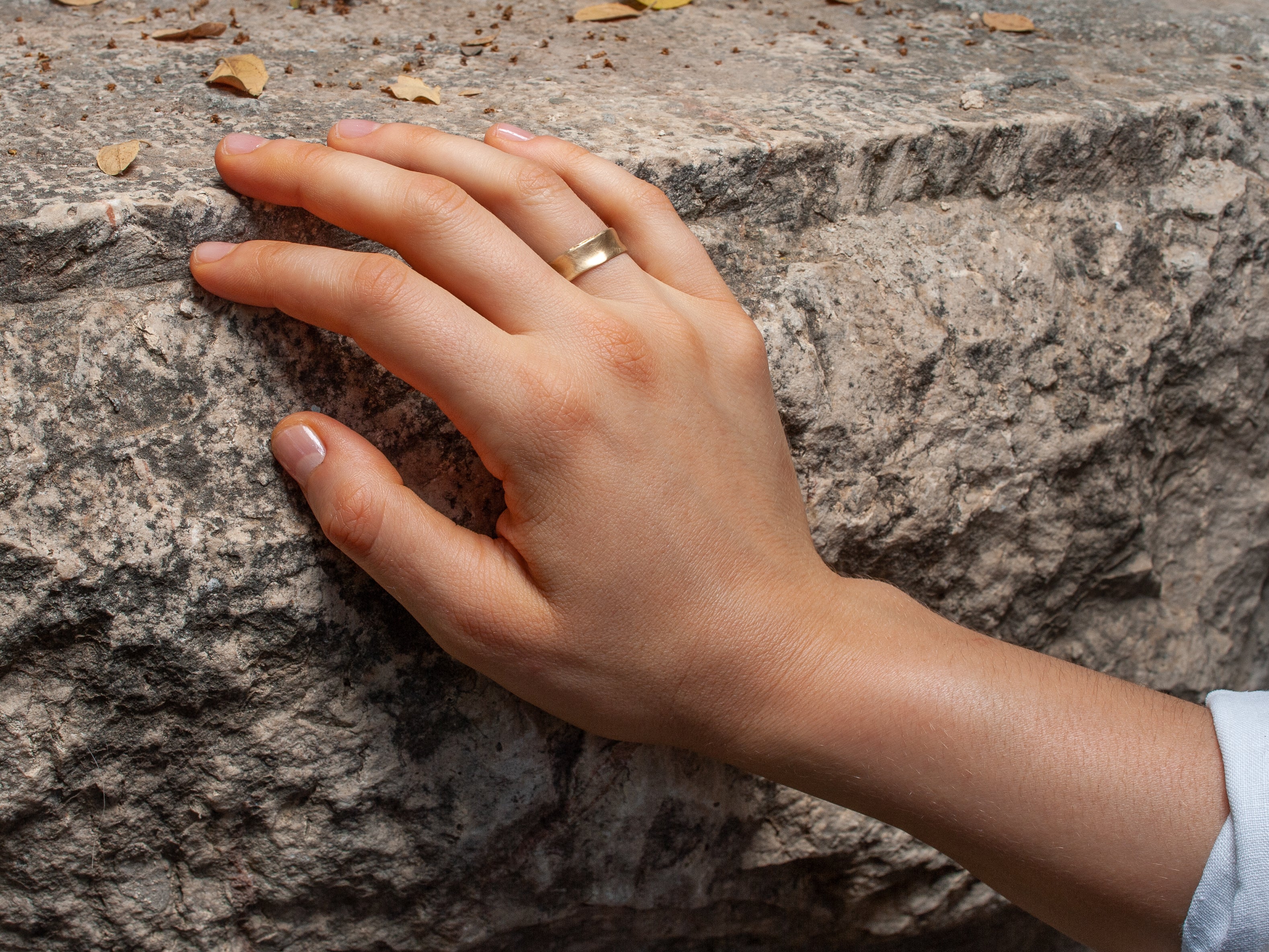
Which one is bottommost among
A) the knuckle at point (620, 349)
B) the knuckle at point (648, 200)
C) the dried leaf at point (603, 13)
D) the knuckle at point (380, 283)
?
the knuckle at point (620, 349)

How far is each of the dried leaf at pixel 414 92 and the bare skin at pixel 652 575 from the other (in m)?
0.32

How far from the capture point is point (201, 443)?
3.34 ft

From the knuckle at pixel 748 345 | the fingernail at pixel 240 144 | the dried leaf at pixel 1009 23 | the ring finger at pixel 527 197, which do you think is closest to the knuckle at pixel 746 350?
the knuckle at pixel 748 345

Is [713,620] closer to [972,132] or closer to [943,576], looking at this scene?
[943,576]

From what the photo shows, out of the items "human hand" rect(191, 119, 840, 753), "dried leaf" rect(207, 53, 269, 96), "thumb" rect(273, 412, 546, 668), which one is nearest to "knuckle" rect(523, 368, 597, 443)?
"human hand" rect(191, 119, 840, 753)

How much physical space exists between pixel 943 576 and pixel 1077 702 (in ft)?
1.21

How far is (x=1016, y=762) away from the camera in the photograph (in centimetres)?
96

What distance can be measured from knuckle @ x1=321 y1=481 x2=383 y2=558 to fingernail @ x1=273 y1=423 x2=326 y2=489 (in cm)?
5

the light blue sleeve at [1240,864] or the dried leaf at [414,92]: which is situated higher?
the dried leaf at [414,92]

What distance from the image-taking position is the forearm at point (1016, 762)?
94cm

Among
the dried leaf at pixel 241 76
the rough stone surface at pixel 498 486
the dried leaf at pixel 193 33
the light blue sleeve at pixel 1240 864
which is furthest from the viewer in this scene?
the dried leaf at pixel 193 33

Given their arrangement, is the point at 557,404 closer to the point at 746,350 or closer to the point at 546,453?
the point at 546,453

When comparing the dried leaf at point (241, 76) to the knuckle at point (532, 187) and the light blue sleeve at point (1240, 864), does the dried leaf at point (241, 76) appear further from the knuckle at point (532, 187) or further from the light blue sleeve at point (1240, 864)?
the light blue sleeve at point (1240, 864)

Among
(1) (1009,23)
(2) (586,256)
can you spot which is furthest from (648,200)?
(1) (1009,23)
